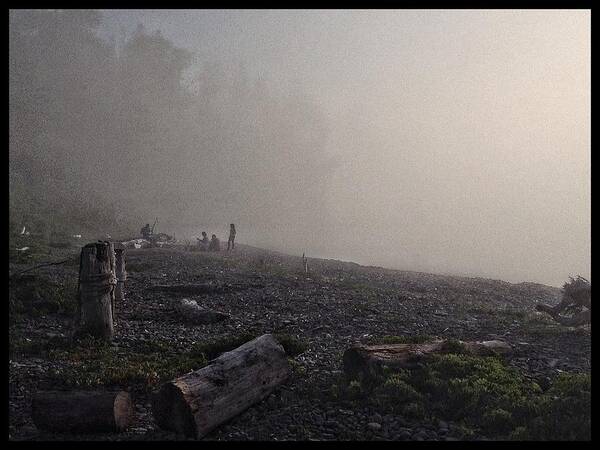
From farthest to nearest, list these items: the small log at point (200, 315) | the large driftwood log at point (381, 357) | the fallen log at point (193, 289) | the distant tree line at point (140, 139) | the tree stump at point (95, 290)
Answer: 1. the distant tree line at point (140, 139)
2. the fallen log at point (193, 289)
3. the small log at point (200, 315)
4. the tree stump at point (95, 290)
5. the large driftwood log at point (381, 357)

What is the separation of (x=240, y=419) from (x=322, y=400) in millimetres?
1965

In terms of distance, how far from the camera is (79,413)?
7898 mm

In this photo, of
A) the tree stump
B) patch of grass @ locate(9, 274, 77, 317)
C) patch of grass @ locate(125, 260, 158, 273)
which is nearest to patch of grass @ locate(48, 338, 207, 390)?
the tree stump

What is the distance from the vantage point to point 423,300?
23.1 m

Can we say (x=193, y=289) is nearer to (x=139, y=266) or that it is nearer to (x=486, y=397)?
(x=139, y=266)

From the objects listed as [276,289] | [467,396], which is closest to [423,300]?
[276,289]

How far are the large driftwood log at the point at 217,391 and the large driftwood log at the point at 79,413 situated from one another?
74cm

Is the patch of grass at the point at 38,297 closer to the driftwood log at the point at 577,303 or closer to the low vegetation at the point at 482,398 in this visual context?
the low vegetation at the point at 482,398

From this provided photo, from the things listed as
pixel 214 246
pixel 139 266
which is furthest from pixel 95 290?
pixel 214 246

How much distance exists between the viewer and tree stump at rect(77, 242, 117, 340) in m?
12.6

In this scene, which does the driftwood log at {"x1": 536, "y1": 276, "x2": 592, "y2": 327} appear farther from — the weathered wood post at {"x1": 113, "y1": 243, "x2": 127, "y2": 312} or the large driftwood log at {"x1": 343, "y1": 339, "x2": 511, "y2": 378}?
the weathered wood post at {"x1": 113, "y1": 243, "x2": 127, "y2": 312}

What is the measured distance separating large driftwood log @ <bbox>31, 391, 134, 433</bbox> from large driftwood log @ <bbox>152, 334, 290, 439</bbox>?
2.43ft

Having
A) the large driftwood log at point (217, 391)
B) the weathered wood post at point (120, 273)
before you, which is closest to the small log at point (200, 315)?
the weathered wood post at point (120, 273)

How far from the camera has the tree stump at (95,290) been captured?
1265cm
